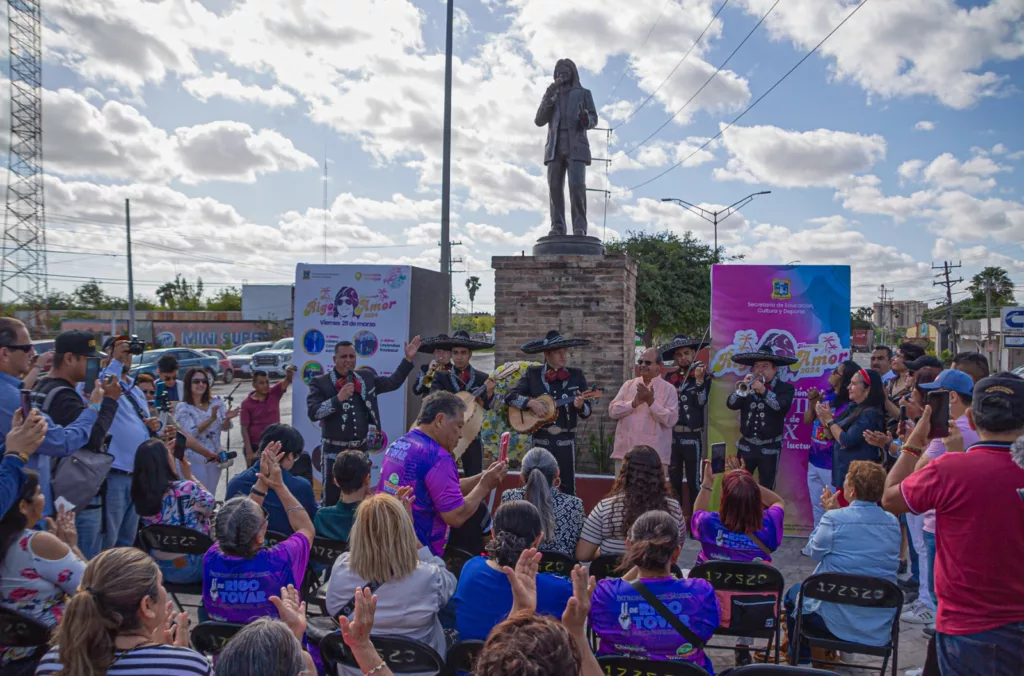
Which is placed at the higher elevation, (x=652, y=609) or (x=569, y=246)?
(x=569, y=246)

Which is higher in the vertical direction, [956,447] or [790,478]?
[956,447]

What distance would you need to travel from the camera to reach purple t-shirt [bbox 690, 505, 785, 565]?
139 inches

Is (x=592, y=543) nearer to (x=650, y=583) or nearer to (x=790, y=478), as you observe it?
(x=650, y=583)

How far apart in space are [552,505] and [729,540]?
0.96 metres

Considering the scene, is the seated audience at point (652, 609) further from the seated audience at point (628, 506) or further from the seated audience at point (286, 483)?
the seated audience at point (286, 483)

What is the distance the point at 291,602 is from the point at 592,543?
193 cm

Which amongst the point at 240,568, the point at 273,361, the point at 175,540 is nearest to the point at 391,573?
the point at 240,568

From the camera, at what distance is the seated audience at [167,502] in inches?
155

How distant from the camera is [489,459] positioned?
6.87 meters

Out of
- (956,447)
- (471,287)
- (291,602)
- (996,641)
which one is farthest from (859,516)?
(471,287)

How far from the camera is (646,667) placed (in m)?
2.28

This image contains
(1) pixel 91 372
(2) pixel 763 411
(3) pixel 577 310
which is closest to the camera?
(1) pixel 91 372

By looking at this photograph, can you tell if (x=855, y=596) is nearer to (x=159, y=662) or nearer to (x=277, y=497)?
(x=159, y=662)

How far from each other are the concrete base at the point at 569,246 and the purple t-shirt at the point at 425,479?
4845 millimetres
